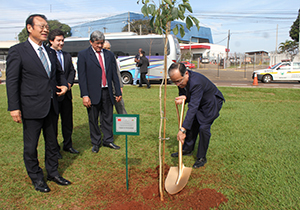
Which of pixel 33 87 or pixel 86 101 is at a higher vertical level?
pixel 33 87

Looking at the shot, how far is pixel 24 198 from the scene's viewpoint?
277cm

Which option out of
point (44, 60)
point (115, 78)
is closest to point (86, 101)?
point (115, 78)

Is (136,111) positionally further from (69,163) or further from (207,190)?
(207,190)

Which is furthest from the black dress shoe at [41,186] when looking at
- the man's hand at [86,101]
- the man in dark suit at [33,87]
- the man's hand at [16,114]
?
the man's hand at [86,101]

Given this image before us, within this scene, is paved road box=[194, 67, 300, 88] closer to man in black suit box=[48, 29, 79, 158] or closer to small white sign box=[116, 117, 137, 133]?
man in black suit box=[48, 29, 79, 158]

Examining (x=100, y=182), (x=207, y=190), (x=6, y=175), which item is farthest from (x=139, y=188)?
(x=6, y=175)

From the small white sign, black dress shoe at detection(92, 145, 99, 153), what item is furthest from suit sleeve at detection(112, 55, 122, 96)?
the small white sign

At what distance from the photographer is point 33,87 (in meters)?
2.69

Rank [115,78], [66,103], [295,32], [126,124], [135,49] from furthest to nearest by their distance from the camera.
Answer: [295,32], [135,49], [115,78], [66,103], [126,124]

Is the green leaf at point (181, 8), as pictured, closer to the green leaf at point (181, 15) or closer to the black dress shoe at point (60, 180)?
the green leaf at point (181, 15)

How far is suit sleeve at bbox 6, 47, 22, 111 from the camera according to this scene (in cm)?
253

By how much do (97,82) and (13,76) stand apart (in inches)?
59.5

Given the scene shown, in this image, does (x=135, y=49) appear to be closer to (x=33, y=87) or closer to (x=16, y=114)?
(x=33, y=87)

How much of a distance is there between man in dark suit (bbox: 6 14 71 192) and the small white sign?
820 millimetres
